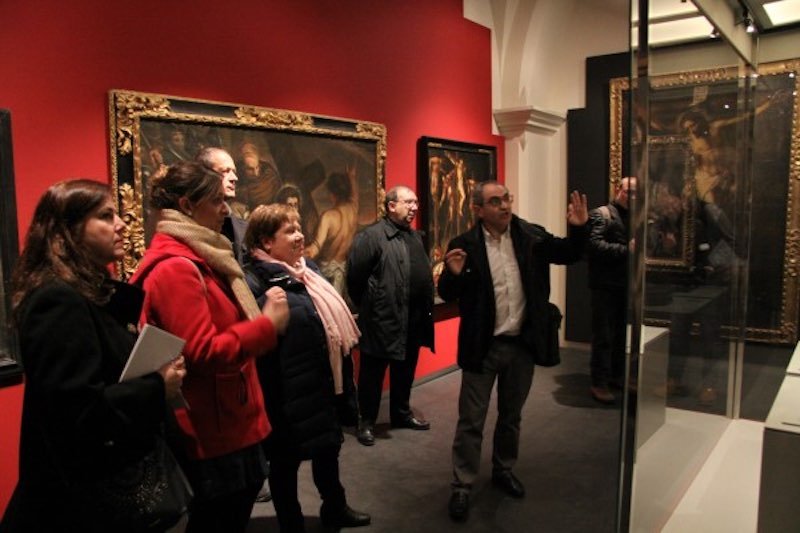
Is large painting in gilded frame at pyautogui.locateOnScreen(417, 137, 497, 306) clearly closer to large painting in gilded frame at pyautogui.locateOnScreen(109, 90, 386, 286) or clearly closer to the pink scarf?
large painting in gilded frame at pyautogui.locateOnScreen(109, 90, 386, 286)

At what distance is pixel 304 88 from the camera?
4543 mm

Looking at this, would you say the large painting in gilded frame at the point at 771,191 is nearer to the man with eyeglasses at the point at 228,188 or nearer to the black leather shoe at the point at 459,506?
the black leather shoe at the point at 459,506

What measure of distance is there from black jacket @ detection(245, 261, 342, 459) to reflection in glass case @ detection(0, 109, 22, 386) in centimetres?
124

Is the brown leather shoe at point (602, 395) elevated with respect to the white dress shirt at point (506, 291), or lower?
lower

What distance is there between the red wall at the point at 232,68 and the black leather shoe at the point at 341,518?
1.53m

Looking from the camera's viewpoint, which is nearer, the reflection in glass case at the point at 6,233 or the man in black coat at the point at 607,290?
the reflection in glass case at the point at 6,233

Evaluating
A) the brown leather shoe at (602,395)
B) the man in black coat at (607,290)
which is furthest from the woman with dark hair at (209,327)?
the brown leather shoe at (602,395)

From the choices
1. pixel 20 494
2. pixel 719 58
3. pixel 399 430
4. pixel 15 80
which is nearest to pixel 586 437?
pixel 399 430

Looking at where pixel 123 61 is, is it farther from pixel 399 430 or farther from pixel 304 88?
pixel 399 430

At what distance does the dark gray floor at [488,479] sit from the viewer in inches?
125

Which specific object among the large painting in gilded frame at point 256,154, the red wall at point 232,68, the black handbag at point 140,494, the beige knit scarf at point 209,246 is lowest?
the black handbag at point 140,494

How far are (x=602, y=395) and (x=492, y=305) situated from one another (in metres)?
2.50

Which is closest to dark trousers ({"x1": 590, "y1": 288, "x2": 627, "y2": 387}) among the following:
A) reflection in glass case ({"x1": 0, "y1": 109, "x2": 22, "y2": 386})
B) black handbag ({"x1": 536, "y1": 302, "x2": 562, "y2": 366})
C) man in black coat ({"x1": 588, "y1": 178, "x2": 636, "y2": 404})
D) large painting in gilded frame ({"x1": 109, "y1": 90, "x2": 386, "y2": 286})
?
man in black coat ({"x1": 588, "y1": 178, "x2": 636, "y2": 404})

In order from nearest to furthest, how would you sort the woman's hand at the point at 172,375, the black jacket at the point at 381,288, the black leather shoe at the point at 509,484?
the woman's hand at the point at 172,375 → the black leather shoe at the point at 509,484 → the black jacket at the point at 381,288
